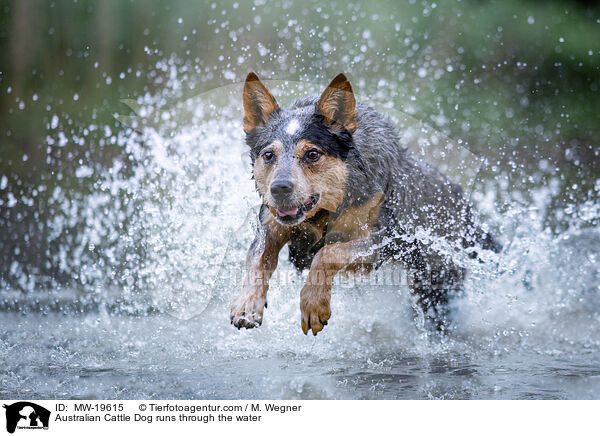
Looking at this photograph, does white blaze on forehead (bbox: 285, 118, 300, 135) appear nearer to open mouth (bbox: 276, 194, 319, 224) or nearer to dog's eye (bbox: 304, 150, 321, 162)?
dog's eye (bbox: 304, 150, 321, 162)

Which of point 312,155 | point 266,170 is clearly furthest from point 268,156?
point 312,155

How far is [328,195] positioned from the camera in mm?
1995

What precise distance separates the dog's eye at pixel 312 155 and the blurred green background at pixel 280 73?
3.92ft

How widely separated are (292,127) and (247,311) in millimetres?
705

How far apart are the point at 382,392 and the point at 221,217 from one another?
5.09 feet

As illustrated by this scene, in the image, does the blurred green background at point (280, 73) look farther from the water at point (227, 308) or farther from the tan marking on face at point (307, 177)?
the tan marking on face at point (307, 177)

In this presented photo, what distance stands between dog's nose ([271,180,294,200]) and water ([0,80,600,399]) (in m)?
0.66

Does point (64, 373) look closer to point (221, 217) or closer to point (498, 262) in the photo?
point (221, 217)

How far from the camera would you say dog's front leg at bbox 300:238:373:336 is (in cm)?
183

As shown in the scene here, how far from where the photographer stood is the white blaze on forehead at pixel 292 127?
1972mm
